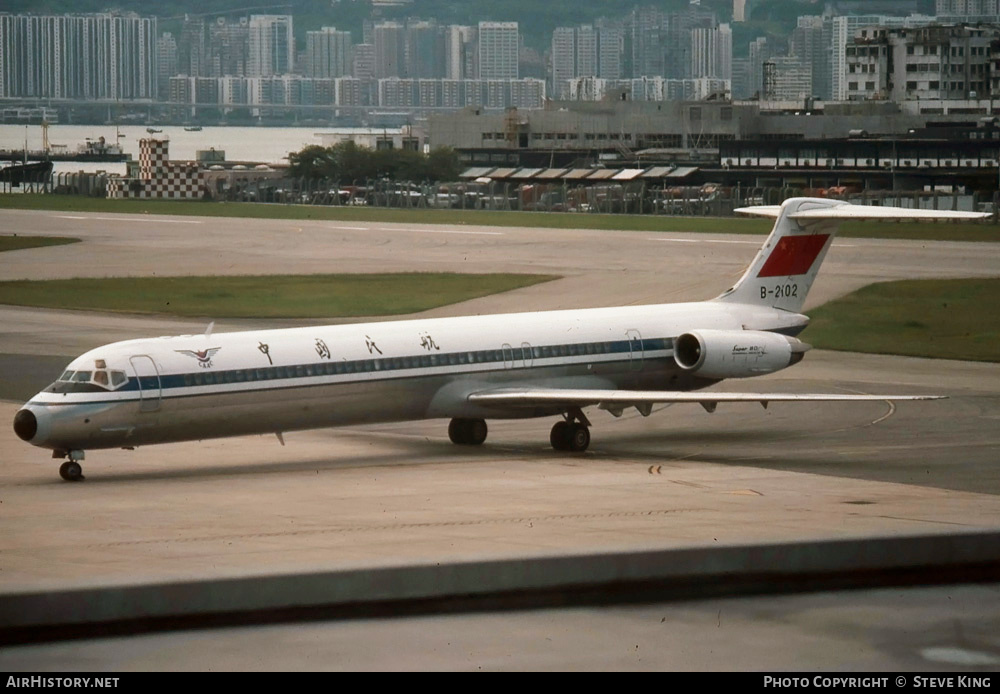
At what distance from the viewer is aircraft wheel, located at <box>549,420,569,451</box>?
3212 cm

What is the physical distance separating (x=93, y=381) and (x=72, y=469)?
4.95ft

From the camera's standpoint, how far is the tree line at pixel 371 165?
152375 mm

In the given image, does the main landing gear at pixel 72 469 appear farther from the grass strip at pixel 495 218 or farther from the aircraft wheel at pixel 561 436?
the grass strip at pixel 495 218

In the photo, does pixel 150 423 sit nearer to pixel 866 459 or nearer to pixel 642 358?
pixel 642 358

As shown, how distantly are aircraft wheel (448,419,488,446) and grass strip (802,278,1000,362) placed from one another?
729 inches

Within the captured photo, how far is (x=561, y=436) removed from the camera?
32.1 meters

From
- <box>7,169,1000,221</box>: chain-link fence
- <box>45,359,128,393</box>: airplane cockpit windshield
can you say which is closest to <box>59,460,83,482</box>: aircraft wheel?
<box>45,359,128,393</box>: airplane cockpit windshield

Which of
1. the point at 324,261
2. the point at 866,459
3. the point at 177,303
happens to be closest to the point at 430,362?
the point at 866,459

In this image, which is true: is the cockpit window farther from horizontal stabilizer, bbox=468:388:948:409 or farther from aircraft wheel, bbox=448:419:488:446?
aircraft wheel, bbox=448:419:488:446

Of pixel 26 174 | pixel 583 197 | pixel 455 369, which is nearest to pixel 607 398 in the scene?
pixel 455 369

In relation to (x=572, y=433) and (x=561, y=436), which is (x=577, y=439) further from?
(x=561, y=436)

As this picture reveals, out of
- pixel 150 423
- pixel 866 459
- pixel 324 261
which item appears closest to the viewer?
pixel 150 423

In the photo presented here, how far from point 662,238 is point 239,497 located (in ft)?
208

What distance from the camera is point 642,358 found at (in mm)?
33719
